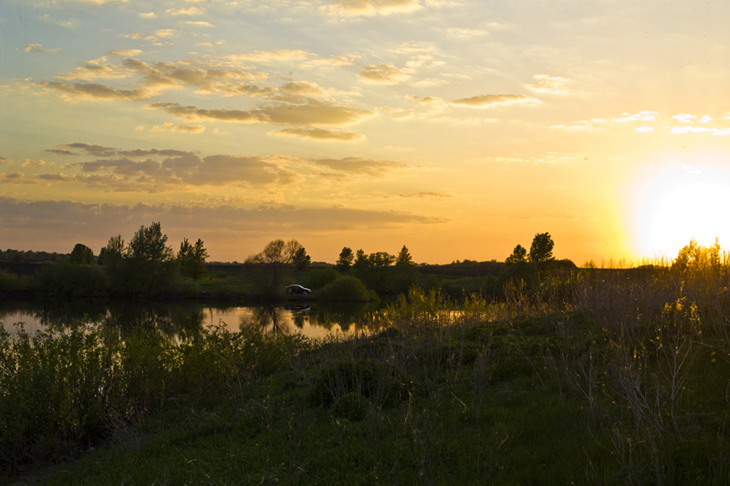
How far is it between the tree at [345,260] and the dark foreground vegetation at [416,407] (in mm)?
87347

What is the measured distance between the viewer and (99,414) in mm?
11047

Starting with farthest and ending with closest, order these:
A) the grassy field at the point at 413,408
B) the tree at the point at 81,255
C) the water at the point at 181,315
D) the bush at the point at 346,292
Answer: the tree at the point at 81,255 < the bush at the point at 346,292 < the water at the point at 181,315 < the grassy field at the point at 413,408

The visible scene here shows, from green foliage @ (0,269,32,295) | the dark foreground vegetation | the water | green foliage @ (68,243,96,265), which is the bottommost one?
the water

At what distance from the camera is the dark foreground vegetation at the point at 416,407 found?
17.6ft

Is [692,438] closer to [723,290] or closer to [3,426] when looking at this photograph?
[723,290]

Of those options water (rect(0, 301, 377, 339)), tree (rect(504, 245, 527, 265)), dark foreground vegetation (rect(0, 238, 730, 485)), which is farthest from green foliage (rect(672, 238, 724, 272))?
tree (rect(504, 245, 527, 265))

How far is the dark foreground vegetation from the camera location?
5.38 meters

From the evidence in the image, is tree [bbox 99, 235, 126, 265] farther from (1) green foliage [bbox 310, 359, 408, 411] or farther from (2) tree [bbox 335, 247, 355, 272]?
(1) green foliage [bbox 310, 359, 408, 411]

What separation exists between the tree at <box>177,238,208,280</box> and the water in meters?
28.1

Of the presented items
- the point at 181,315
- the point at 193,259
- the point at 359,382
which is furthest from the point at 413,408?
the point at 193,259

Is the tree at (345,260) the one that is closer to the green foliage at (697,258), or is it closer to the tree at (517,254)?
the tree at (517,254)

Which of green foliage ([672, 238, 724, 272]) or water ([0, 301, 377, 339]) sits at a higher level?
green foliage ([672, 238, 724, 272])

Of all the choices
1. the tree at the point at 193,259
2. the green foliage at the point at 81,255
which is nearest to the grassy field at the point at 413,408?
the tree at the point at 193,259

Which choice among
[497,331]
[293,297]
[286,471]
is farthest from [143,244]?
[286,471]
